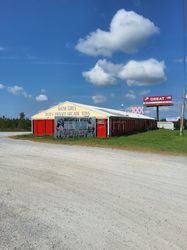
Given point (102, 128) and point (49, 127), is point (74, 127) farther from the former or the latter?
point (49, 127)

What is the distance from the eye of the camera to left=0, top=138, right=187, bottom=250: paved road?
5.17 m

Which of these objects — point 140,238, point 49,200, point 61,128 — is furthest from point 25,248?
point 61,128

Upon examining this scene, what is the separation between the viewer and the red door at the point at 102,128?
36987 mm

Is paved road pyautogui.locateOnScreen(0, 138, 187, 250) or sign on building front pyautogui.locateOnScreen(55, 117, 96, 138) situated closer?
paved road pyautogui.locateOnScreen(0, 138, 187, 250)

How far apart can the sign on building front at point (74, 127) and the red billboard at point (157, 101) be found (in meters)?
47.8

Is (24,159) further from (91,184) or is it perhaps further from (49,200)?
(49,200)

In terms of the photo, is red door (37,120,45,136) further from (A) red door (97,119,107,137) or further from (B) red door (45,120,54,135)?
(A) red door (97,119,107,137)

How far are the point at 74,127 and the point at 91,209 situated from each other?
88.0 feet

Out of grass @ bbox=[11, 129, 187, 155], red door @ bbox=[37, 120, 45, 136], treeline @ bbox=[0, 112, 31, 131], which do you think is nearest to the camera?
grass @ bbox=[11, 129, 187, 155]

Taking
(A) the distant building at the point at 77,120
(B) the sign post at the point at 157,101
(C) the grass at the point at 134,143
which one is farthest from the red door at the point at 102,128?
(B) the sign post at the point at 157,101

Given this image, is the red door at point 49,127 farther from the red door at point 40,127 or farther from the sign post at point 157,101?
the sign post at point 157,101

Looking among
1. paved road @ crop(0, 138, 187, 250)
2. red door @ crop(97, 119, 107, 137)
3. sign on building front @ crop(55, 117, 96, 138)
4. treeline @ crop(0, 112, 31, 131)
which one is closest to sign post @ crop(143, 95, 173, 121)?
treeline @ crop(0, 112, 31, 131)

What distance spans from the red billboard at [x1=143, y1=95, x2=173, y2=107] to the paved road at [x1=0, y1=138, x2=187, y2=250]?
2826 inches

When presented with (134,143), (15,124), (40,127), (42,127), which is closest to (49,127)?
(42,127)
